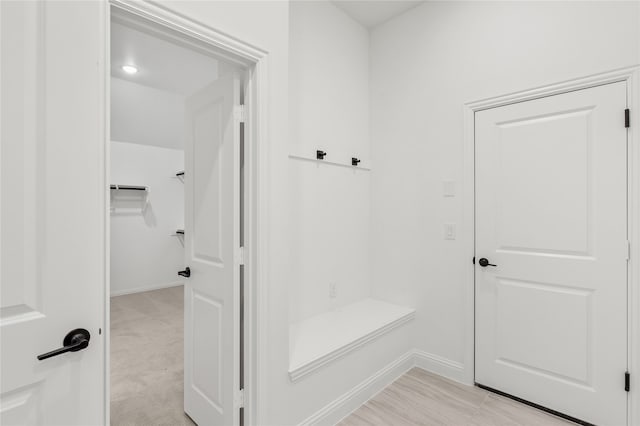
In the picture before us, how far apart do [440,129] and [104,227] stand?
2.36m

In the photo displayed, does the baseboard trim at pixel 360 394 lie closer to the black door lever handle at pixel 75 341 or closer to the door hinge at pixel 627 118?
the black door lever handle at pixel 75 341

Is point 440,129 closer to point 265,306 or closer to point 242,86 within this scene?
point 242,86

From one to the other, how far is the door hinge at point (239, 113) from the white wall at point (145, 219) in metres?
4.13

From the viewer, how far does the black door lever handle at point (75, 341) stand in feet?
3.20

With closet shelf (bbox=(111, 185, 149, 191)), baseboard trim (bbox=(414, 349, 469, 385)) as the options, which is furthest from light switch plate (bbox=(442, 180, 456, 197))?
closet shelf (bbox=(111, 185, 149, 191))

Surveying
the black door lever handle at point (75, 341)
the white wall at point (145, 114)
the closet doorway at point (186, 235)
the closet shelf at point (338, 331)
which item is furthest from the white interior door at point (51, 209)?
the white wall at point (145, 114)

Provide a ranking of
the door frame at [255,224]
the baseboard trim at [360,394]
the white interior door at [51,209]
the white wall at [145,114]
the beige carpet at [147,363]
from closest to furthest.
→ the white interior door at [51,209]
the door frame at [255,224]
the baseboard trim at [360,394]
the beige carpet at [147,363]
the white wall at [145,114]

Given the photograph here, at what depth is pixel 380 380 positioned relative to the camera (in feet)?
7.68

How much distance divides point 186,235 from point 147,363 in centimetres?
Result: 152

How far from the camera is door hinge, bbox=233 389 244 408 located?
5.45ft

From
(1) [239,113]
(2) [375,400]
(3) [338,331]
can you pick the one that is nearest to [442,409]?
(2) [375,400]

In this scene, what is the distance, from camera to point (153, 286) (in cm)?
537

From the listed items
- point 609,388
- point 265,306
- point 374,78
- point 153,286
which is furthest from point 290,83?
point 153,286

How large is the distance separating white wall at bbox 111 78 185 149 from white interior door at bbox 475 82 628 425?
12.3 feet
